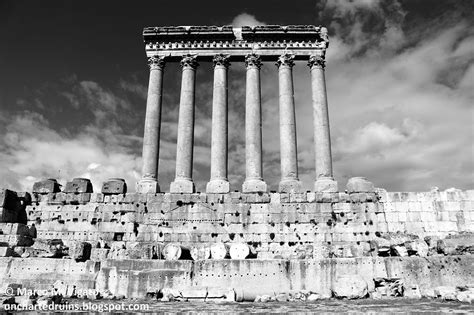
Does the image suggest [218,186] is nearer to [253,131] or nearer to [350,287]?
[253,131]

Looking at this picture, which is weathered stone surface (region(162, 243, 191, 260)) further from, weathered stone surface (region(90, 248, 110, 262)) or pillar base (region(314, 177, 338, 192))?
pillar base (region(314, 177, 338, 192))

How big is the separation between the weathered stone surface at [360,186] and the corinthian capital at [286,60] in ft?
27.6

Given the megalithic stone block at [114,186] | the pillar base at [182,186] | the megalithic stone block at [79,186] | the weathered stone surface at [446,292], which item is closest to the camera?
the weathered stone surface at [446,292]

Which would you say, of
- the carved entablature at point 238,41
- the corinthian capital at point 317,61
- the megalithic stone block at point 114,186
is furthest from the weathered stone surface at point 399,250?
the megalithic stone block at point 114,186

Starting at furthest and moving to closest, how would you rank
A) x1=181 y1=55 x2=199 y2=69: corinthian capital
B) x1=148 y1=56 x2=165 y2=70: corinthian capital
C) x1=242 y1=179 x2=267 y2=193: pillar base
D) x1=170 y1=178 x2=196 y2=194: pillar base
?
x1=148 y1=56 x2=165 y2=70: corinthian capital < x1=181 y1=55 x2=199 y2=69: corinthian capital < x1=170 y1=178 x2=196 y2=194: pillar base < x1=242 y1=179 x2=267 y2=193: pillar base

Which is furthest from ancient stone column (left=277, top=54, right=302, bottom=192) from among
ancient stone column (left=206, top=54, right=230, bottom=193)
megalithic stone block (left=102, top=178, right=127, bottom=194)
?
megalithic stone block (left=102, top=178, right=127, bottom=194)

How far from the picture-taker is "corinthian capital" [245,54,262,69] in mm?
22673

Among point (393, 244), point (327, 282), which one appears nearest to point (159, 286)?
point (327, 282)

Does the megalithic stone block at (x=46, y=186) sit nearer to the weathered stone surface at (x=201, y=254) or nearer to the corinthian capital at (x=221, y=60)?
the weathered stone surface at (x=201, y=254)

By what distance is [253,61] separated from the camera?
74.4 ft

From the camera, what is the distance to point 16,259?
47.8ft

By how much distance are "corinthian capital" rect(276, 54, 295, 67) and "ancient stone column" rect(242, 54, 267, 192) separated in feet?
4.21

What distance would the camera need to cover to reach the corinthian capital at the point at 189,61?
22.9 m

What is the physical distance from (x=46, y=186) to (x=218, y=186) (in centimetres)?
930
